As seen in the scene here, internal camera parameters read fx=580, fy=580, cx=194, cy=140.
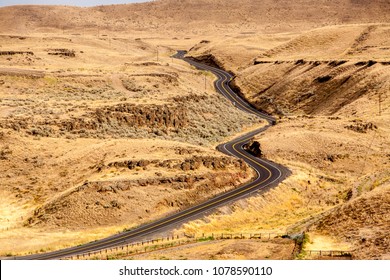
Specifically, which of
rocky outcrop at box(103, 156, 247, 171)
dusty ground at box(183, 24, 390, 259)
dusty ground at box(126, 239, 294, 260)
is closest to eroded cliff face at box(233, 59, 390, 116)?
dusty ground at box(183, 24, 390, 259)

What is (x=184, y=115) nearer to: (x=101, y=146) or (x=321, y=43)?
(x=101, y=146)

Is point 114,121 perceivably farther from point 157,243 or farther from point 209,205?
point 157,243

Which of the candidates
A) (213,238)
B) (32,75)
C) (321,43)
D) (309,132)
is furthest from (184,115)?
(321,43)

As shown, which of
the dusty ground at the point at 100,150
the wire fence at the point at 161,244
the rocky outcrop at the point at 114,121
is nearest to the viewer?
the wire fence at the point at 161,244

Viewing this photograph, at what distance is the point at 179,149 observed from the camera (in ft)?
207

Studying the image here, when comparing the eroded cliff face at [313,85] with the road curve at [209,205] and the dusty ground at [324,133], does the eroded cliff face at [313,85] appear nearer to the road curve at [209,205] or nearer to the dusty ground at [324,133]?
the dusty ground at [324,133]

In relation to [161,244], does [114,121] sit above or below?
above

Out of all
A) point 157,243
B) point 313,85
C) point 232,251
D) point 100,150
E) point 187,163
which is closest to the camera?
point 232,251

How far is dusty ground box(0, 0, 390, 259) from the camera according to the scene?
1868 inches

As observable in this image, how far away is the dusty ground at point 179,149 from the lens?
156 feet

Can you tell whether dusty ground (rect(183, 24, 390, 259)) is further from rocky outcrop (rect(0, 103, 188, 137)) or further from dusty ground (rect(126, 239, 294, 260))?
rocky outcrop (rect(0, 103, 188, 137))

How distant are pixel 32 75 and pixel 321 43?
72.7 metres

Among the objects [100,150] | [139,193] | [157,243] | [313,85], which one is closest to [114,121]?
[100,150]

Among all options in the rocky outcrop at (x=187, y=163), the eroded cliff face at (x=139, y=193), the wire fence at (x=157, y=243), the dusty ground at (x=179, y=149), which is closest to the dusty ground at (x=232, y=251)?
the dusty ground at (x=179, y=149)
